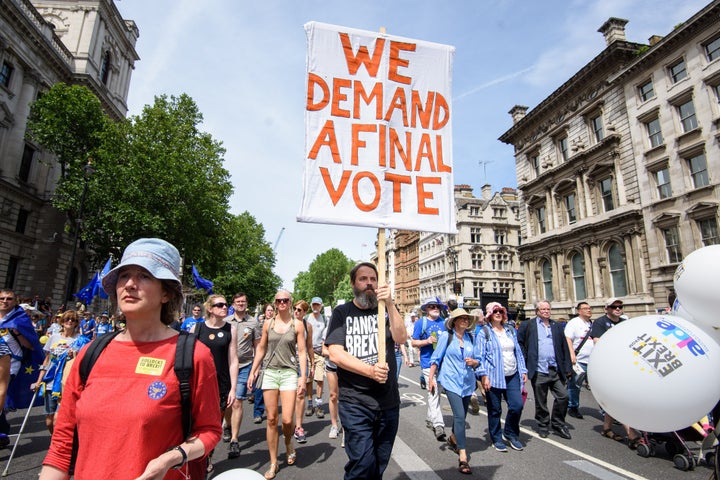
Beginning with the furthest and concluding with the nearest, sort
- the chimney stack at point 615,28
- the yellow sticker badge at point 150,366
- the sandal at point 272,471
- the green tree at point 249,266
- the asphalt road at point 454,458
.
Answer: the green tree at point 249,266 < the chimney stack at point 615,28 < the asphalt road at point 454,458 < the sandal at point 272,471 < the yellow sticker badge at point 150,366

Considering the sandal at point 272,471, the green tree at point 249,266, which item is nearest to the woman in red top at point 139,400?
the sandal at point 272,471

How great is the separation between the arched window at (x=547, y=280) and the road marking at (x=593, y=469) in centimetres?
2794

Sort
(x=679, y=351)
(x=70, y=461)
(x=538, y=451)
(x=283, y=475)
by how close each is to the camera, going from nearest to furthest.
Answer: (x=70, y=461) < (x=679, y=351) < (x=283, y=475) < (x=538, y=451)

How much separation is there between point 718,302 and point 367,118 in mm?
3392

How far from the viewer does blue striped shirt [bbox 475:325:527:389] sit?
564cm

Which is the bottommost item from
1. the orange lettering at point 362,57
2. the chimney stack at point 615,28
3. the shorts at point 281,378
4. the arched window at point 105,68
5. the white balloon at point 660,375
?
the shorts at point 281,378

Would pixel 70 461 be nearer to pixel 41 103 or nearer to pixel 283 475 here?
pixel 283 475

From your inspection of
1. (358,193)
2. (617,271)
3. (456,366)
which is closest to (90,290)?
(456,366)

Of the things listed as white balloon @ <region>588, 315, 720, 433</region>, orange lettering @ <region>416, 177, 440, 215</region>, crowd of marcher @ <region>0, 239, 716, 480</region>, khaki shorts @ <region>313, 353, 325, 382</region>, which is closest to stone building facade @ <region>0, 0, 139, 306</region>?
khaki shorts @ <region>313, 353, 325, 382</region>

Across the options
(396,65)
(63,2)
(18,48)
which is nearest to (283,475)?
(396,65)

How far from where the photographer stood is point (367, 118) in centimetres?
366

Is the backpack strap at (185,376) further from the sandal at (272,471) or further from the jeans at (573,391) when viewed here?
the jeans at (573,391)

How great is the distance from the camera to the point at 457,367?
17.9ft

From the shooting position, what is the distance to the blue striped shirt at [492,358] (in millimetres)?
5641
